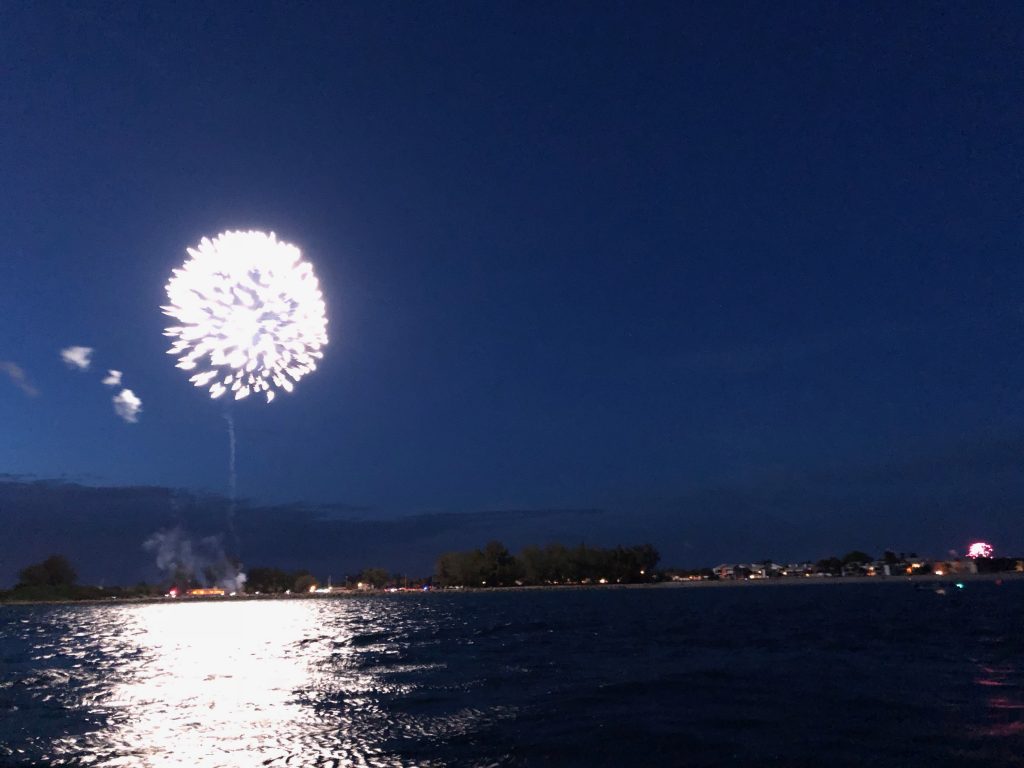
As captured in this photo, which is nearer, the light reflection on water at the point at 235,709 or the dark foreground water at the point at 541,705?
the dark foreground water at the point at 541,705

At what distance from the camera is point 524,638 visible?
6794 cm

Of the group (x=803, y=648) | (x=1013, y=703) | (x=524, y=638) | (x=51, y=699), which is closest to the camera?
(x=1013, y=703)

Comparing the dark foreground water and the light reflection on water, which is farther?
the light reflection on water

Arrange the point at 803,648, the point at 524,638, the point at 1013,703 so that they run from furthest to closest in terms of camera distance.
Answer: the point at 524,638 → the point at 803,648 → the point at 1013,703

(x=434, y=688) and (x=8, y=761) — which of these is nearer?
(x=8, y=761)

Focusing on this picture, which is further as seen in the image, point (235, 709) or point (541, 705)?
point (235, 709)

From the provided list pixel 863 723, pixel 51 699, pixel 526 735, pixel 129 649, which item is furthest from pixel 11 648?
pixel 863 723

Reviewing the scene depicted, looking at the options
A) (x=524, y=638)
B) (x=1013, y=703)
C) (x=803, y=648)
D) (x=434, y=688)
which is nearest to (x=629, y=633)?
(x=524, y=638)

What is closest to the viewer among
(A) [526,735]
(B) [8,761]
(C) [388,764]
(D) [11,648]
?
(C) [388,764]

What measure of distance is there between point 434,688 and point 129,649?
45.7 m

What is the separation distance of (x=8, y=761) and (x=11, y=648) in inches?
2564

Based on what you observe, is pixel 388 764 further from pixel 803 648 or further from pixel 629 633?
pixel 629 633

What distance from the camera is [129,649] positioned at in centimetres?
7069

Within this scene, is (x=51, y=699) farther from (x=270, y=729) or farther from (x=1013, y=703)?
(x=1013, y=703)
